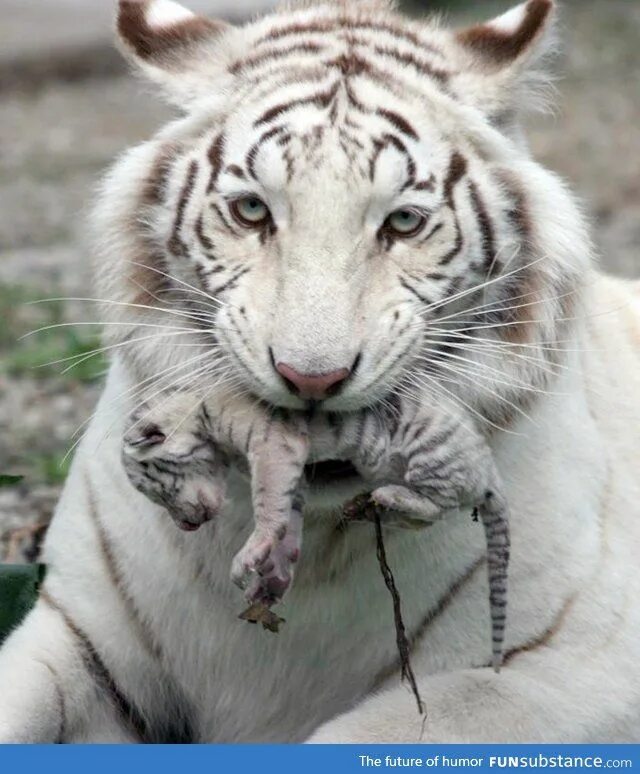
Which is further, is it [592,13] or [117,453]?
[592,13]

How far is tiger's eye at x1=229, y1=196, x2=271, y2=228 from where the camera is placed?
8.79 ft

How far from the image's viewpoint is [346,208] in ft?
→ 8.50

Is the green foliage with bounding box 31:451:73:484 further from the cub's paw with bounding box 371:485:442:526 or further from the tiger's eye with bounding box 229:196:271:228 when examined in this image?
the cub's paw with bounding box 371:485:442:526

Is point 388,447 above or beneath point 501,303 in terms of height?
beneath

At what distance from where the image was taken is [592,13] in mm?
13664

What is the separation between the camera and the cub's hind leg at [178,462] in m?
2.47

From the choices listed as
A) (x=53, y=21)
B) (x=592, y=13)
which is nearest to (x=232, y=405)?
(x=53, y=21)

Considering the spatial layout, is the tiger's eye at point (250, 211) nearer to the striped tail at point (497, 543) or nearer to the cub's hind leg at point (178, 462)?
the cub's hind leg at point (178, 462)

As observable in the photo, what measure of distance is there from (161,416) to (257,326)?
219 millimetres

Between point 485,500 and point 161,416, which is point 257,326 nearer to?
point 161,416

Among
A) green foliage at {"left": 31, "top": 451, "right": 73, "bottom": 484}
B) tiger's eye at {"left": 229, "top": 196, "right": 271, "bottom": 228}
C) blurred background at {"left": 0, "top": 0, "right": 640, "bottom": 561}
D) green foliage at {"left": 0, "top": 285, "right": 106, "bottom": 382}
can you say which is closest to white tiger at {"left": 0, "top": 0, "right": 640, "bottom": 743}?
tiger's eye at {"left": 229, "top": 196, "right": 271, "bottom": 228}

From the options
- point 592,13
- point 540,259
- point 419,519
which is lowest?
point 419,519

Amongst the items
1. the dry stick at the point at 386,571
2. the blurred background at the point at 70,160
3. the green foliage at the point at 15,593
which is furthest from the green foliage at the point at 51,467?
the dry stick at the point at 386,571

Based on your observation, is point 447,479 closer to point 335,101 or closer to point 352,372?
point 352,372
